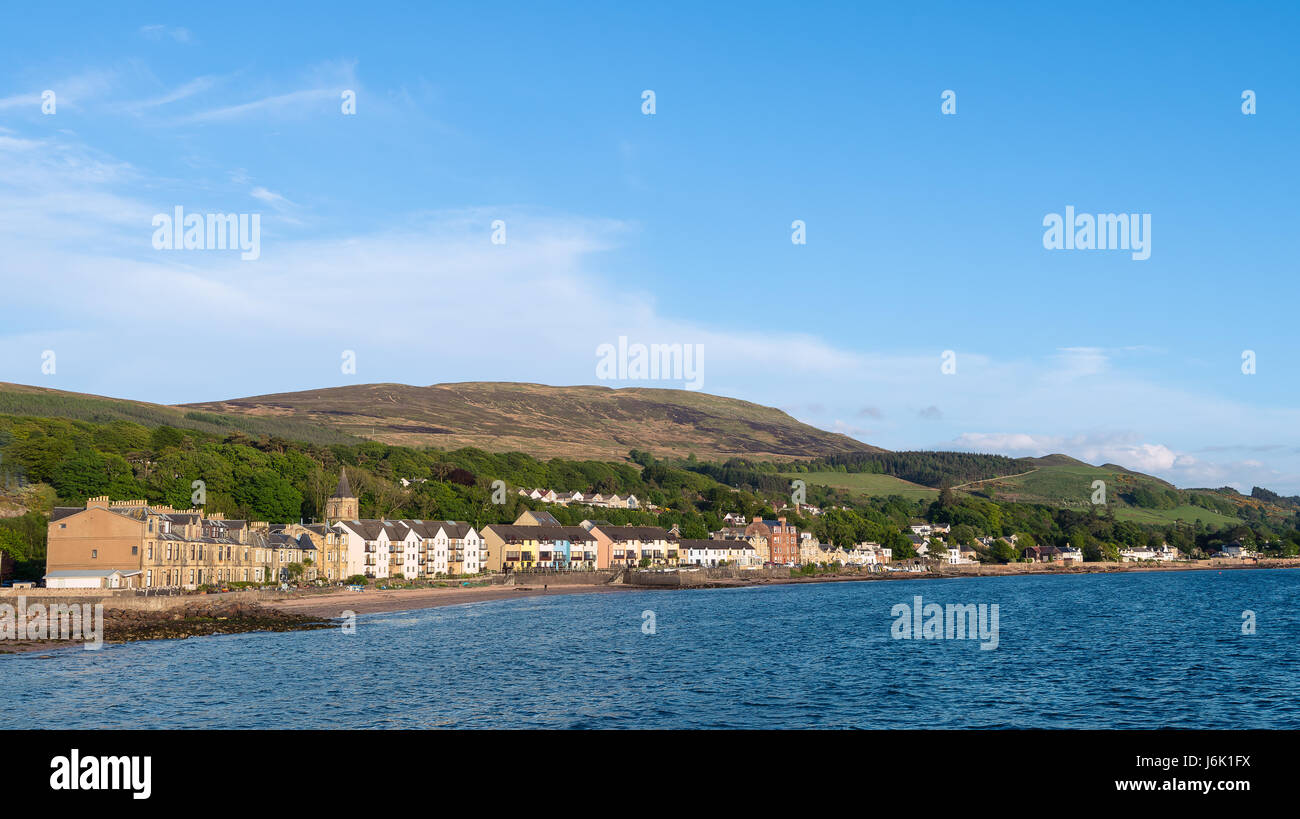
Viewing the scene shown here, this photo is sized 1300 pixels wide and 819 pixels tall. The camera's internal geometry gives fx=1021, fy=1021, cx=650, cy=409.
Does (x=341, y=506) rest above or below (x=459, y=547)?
above

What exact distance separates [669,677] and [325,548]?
286 ft

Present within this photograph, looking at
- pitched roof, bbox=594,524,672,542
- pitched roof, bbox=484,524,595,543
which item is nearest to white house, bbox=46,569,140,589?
pitched roof, bbox=484,524,595,543

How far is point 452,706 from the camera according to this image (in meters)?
40.4

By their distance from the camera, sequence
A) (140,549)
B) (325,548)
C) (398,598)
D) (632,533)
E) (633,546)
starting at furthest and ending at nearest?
(632,533) < (633,546) < (325,548) < (398,598) < (140,549)

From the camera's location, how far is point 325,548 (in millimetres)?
126375

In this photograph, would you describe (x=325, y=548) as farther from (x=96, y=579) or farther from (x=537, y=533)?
(x=537, y=533)

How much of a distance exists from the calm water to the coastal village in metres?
24.5

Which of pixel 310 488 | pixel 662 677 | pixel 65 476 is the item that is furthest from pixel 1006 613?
pixel 65 476

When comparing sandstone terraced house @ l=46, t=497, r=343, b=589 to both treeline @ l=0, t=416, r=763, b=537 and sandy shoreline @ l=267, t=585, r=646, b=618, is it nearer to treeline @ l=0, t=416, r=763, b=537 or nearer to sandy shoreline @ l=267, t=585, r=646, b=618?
sandy shoreline @ l=267, t=585, r=646, b=618

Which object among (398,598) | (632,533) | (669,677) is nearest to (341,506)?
(398,598)

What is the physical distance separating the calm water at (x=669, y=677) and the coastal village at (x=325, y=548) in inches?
964

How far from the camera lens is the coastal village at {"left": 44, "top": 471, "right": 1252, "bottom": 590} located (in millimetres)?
89188

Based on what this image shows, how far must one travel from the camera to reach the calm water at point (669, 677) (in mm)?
38594
